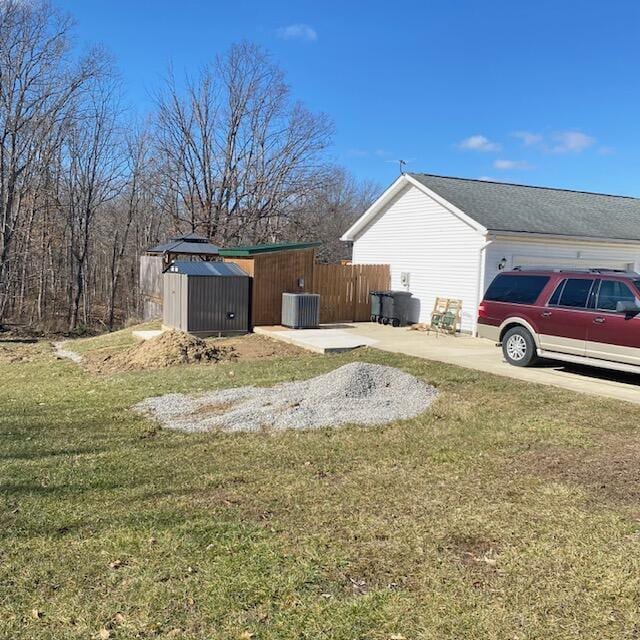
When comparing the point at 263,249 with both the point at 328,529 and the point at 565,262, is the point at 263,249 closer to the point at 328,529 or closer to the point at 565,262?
the point at 565,262

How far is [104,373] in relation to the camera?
11.6 m

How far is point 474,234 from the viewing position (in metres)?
15.9

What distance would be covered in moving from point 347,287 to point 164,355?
785 cm

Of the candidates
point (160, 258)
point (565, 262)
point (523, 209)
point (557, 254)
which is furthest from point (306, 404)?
point (160, 258)

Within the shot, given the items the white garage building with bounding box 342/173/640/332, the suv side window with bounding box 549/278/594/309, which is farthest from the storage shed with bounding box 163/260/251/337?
the suv side window with bounding box 549/278/594/309

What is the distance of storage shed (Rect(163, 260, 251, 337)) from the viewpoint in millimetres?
15148

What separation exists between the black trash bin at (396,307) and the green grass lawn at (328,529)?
10711 mm

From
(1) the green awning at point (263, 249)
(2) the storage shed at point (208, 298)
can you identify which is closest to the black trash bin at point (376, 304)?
(1) the green awning at point (263, 249)

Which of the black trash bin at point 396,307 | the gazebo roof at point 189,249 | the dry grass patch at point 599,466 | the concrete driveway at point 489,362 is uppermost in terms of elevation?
the gazebo roof at point 189,249

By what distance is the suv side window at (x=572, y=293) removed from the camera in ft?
32.0

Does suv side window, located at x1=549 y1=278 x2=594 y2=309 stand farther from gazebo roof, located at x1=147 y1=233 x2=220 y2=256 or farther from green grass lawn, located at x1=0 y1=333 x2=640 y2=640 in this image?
gazebo roof, located at x1=147 y1=233 x2=220 y2=256

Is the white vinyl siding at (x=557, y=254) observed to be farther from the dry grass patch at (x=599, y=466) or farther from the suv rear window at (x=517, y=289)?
the dry grass patch at (x=599, y=466)

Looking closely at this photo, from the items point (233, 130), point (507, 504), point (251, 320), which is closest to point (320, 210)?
point (233, 130)

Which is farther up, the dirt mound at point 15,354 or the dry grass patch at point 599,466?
the dry grass patch at point 599,466
